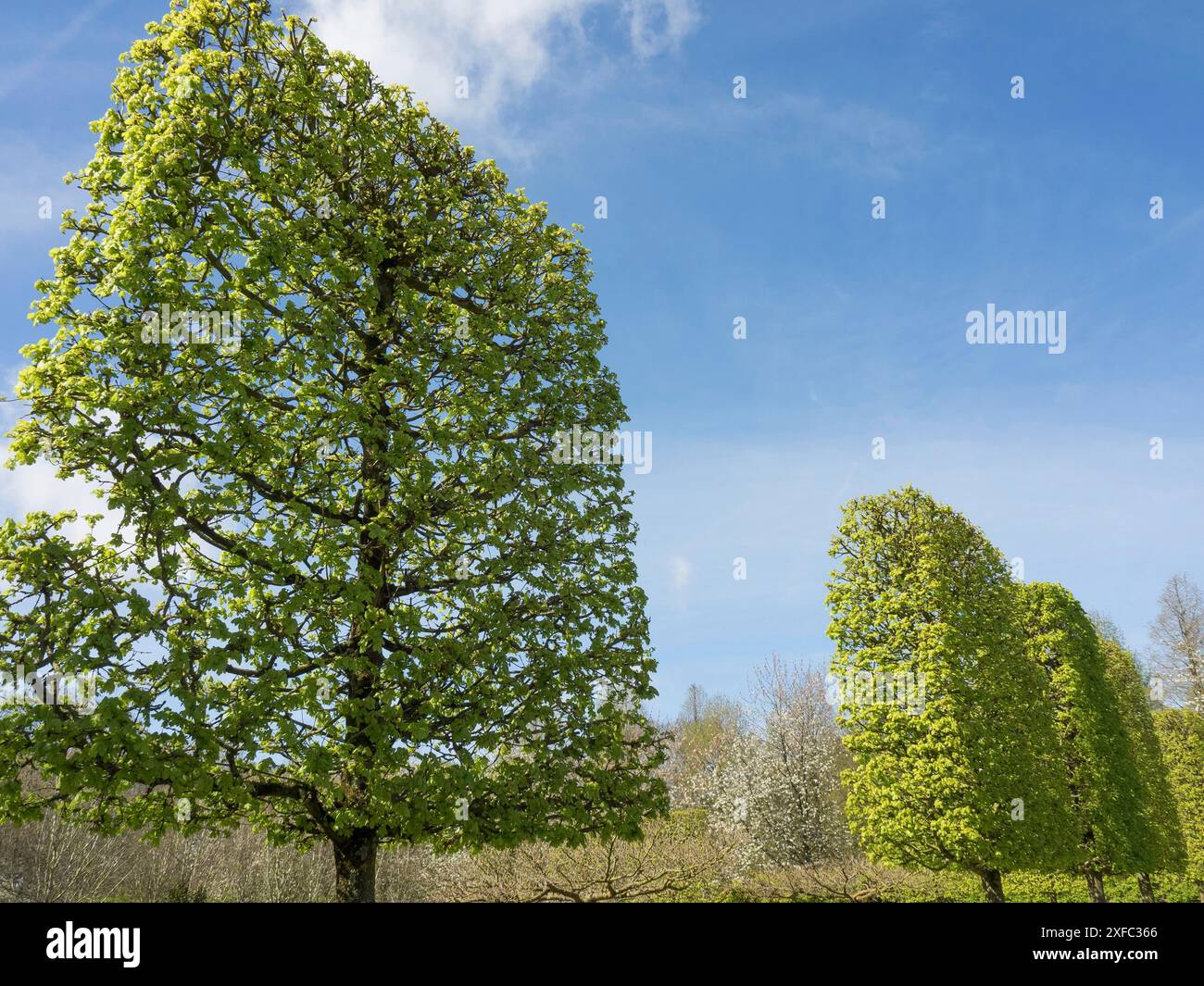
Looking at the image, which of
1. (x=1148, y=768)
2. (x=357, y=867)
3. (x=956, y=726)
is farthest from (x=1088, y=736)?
(x=357, y=867)

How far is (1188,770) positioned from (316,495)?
39087mm

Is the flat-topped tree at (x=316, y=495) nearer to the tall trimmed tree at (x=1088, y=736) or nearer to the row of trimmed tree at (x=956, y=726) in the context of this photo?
the row of trimmed tree at (x=956, y=726)

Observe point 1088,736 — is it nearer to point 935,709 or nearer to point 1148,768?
point 1148,768

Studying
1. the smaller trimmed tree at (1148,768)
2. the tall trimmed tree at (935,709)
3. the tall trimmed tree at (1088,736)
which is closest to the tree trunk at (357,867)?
the tall trimmed tree at (935,709)

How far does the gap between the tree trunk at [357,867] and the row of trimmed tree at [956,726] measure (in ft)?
39.1

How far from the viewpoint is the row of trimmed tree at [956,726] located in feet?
56.3

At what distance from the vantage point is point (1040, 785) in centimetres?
1862

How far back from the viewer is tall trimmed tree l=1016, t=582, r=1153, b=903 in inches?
944

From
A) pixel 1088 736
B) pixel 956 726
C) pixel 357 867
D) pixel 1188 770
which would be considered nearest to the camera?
pixel 357 867

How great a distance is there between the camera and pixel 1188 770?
111ft
